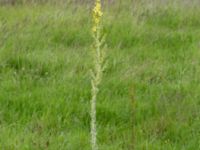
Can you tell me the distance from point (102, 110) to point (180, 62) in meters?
1.66

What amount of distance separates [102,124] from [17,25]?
2916 millimetres

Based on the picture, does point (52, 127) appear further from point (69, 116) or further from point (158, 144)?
point (158, 144)

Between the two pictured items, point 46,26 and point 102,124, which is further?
point 46,26

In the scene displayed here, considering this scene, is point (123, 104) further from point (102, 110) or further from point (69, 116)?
point (69, 116)

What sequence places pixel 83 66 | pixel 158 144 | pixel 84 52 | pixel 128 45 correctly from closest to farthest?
1. pixel 158 144
2. pixel 83 66
3. pixel 84 52
4. pixel 128 45

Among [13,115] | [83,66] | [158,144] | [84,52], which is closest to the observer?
[158,144]

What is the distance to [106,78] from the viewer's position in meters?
5.73

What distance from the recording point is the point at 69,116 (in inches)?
191

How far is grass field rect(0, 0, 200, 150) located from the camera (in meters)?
4.52

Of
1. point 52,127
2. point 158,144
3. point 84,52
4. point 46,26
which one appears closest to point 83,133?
point 52,127

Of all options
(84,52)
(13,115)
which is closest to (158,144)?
(13,115)

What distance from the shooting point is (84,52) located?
6480 mm

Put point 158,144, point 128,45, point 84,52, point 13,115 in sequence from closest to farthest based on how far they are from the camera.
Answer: point 158,144 → point 13,115 → point 84,52 → point 128,45

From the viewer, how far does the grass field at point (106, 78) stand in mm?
4516
